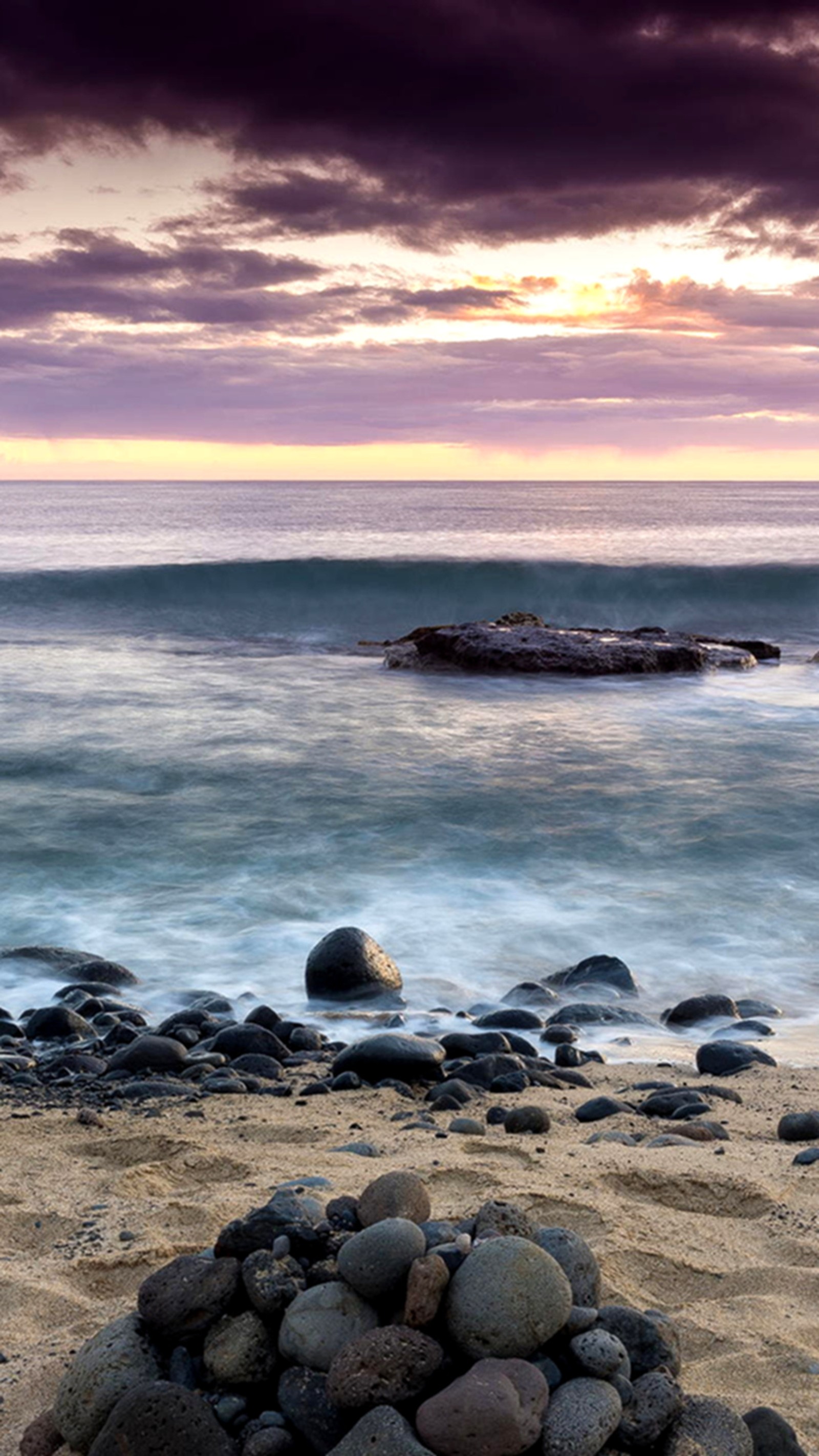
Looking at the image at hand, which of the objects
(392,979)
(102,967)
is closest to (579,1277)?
(392,979)

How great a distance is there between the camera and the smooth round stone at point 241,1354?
2.45 m

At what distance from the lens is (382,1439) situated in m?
2.22

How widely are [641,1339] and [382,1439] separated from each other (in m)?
0.63

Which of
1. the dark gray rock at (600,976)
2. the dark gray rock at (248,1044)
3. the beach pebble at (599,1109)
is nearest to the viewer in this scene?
the beach pebble at (599,1109)

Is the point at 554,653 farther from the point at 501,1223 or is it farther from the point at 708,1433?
the point at 708,1433

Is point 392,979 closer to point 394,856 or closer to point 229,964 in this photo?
point 229,964

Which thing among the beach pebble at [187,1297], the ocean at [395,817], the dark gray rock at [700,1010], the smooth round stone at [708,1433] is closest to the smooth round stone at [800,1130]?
the ocean at [395,817]

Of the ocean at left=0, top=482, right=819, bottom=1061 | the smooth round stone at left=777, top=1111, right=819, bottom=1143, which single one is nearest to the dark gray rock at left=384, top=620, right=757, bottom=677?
the ocean at left=0, top=482, right=819, bottom=1061

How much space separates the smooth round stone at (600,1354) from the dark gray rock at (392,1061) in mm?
2676

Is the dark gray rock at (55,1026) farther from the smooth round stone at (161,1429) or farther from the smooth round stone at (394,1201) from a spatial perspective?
the smooth round stone at (161,1429)

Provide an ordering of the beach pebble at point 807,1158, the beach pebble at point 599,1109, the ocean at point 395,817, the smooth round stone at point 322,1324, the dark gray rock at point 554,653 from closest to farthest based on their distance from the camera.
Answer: the smooth round stone at point 322,1324 < the beach pebble at point 807,1158 < the beach pebble at point 599,1109 < the ocean at point 395,817 < the dark gray rock at point 554,653

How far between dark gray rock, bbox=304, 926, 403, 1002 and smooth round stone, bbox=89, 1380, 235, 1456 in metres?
4.09

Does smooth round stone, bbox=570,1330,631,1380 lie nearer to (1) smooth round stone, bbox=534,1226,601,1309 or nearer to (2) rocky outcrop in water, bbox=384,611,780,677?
(1) smooth round stone, bbox=534,1226,601,1309

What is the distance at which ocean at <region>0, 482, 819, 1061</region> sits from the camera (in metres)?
7.39
